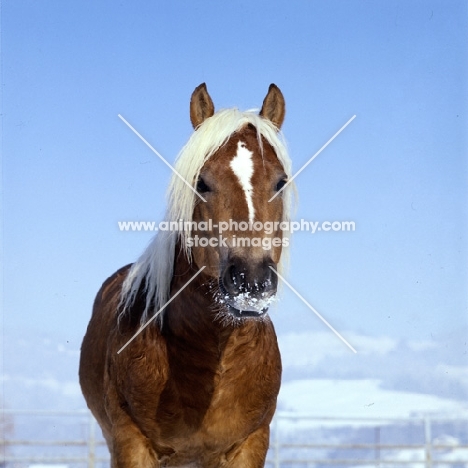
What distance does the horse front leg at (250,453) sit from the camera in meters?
3.89

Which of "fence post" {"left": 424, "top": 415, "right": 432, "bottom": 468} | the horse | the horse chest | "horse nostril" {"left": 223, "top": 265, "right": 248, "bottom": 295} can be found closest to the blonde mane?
the horse

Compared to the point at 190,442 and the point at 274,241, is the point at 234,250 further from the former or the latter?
the point at 190,442

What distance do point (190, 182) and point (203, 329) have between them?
830mm

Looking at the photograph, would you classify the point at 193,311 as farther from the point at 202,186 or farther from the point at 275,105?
the point at 275,105

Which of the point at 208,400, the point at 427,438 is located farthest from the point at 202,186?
the point at 427,438

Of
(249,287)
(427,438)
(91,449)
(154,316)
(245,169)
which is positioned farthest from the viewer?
(427,438)

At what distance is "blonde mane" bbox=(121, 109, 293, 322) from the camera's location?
11.6 feet

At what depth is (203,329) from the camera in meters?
3.74

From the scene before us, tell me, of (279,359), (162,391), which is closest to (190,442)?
(162,391)

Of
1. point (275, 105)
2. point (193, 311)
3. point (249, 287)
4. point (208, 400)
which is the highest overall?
point (275, 105)

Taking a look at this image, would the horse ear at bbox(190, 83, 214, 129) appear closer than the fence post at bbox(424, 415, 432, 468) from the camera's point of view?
Yes

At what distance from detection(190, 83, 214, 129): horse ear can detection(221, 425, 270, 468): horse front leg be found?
1852 mm

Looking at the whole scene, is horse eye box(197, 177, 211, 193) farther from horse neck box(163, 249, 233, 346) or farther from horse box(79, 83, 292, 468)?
horse neck box(163, 249, 233, 346)

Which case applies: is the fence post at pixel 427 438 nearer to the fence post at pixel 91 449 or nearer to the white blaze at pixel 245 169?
the fence post at pixel 91 449
